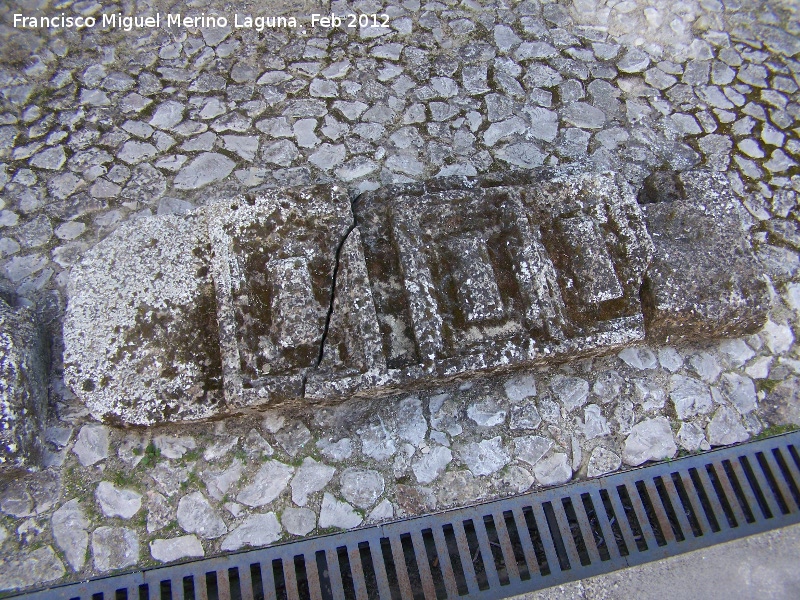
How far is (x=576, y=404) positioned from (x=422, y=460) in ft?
2.02

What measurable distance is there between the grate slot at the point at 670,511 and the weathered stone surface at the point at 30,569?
2.00 meters

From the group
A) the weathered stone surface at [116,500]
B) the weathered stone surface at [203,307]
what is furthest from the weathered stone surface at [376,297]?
the weathered stone surface at [116,500]

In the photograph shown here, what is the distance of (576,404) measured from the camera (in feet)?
7.14

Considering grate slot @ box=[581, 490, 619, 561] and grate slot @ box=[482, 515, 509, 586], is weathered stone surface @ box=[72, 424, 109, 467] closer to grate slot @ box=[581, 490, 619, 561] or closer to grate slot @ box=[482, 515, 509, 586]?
grate slot @ box=[482, 515, 509, 586]

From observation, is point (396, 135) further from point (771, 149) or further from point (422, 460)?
point (771, 149)

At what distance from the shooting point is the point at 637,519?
81.2 inches

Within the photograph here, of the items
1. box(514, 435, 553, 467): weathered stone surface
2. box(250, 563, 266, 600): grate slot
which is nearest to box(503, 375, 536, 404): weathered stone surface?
box(514, 435, 553, 467): weathered stone surface

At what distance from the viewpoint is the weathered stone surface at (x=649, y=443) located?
7.04 ft

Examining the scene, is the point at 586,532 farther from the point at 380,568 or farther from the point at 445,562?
the point at 380,568

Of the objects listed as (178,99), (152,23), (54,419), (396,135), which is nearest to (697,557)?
(396,135)

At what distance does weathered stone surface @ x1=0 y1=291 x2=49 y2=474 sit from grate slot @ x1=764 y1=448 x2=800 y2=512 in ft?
8.46

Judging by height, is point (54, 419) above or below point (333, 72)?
below

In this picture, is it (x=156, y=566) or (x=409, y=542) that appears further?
(x=409, y=542)

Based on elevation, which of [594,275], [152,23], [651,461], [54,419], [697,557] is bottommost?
[697,557]
